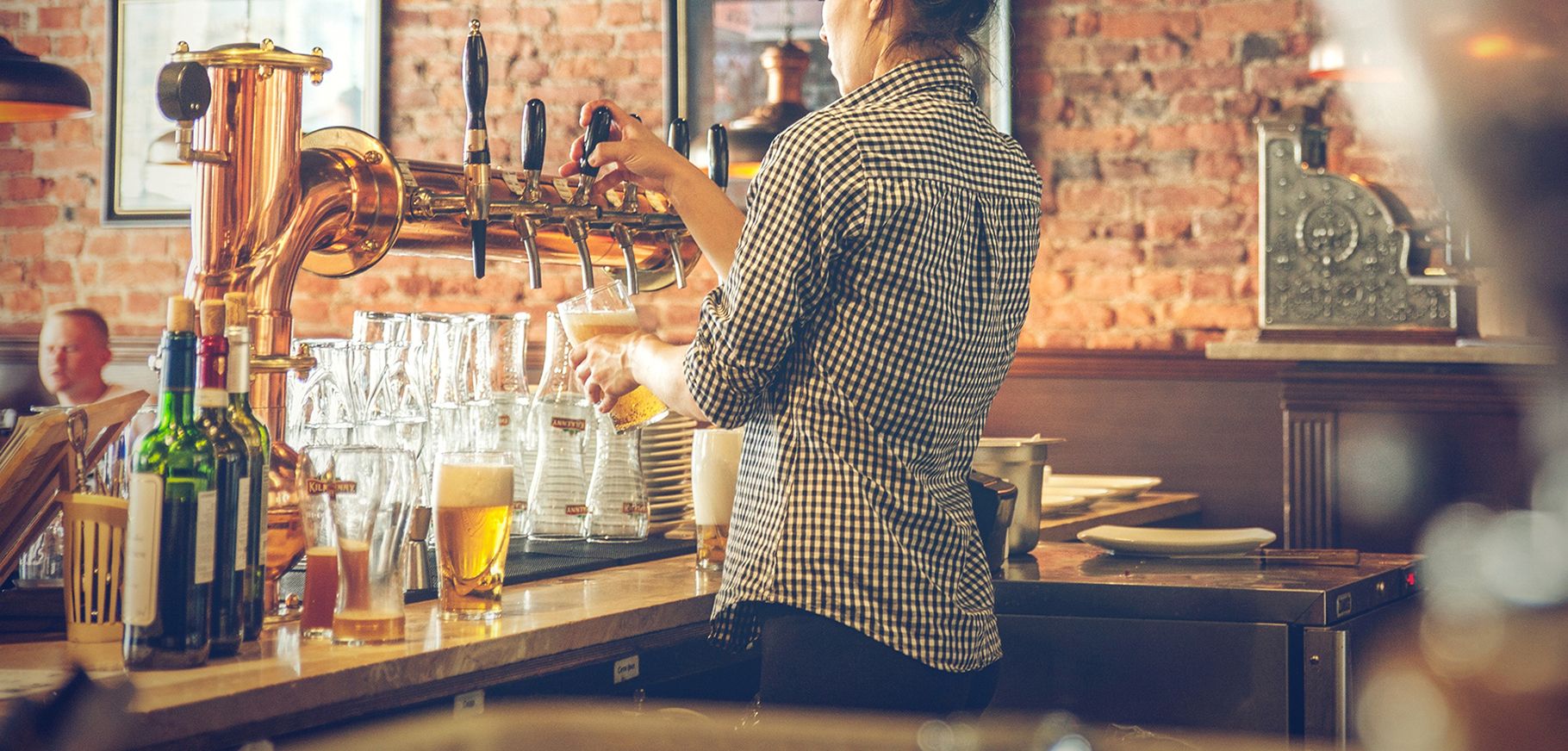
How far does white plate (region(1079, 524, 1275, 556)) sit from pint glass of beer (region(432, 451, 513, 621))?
864 mm

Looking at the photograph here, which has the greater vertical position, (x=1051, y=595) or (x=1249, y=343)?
(x=1249, y=343)

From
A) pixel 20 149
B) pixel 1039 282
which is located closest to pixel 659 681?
pixel 1039 282

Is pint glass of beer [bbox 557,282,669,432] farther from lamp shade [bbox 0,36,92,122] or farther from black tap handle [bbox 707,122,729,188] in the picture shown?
lamp shade [bbox 0,36,92,122]

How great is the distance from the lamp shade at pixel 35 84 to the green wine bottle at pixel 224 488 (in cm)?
202

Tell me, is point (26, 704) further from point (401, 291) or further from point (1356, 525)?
point (401, 291)

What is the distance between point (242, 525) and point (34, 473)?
20 cm

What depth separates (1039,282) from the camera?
3730 millimetres

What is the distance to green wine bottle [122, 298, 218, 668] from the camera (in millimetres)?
1042

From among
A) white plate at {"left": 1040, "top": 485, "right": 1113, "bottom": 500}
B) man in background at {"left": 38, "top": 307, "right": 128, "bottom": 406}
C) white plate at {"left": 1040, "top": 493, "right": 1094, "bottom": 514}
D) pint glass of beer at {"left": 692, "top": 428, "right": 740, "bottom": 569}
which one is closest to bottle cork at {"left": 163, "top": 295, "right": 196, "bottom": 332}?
pint glass of beer at {"left": 692, "top": 428, "right": 740, "bottom": 569}

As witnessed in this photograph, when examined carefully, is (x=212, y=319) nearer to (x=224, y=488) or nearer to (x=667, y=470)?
(x=224, y=488)

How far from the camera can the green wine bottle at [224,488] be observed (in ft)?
3.54

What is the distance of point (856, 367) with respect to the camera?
4.21 ft

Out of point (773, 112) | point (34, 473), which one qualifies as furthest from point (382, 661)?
point (773, 112)

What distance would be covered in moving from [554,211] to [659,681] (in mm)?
527
